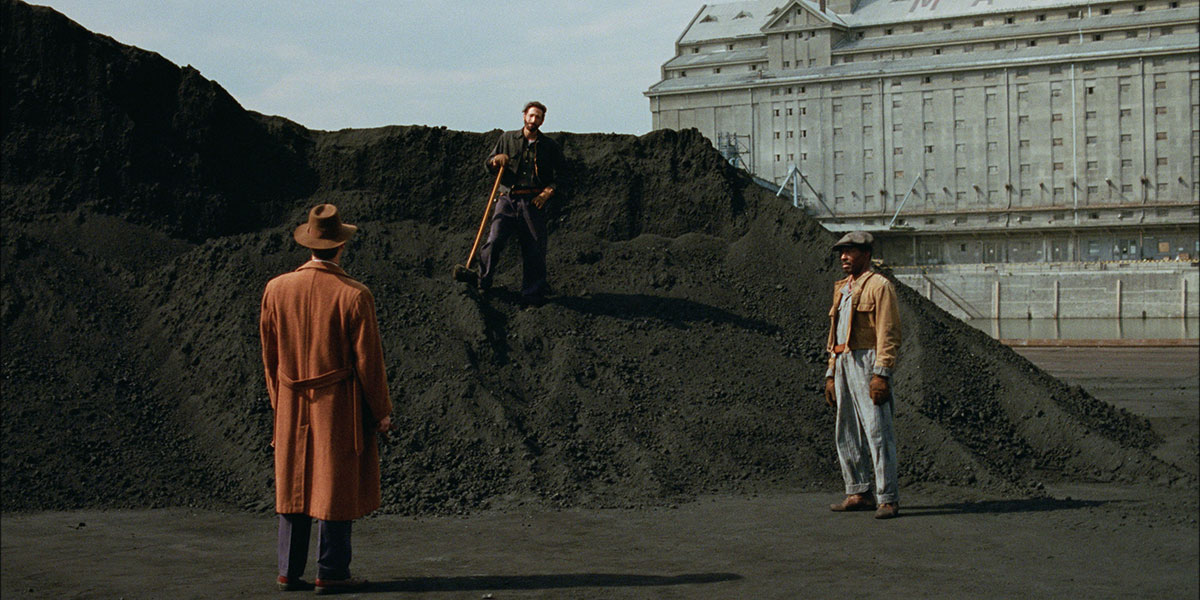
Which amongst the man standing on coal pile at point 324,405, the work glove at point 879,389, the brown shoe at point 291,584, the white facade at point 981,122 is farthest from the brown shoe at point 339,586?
the white facade at point 981,122

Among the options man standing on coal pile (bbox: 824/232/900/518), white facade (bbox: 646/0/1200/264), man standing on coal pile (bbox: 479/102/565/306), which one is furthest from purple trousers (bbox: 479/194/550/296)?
white facade (bbox: 646/0/1200/264)

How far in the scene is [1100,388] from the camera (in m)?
21.2

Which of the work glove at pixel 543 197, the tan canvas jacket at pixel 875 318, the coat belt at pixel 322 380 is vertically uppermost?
the work glove at pixel 543 197

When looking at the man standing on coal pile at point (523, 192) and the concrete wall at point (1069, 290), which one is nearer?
the man standing on coal pile at point (523, 192)

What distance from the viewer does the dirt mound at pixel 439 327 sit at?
979 centimetres

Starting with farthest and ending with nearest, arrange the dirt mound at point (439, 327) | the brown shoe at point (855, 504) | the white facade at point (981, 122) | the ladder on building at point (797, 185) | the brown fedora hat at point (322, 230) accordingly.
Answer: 1. the ladder on building at point (797, 185)
2. the white facade at point (981, 122)
3. the dirt mound at point (439, 327)
4. the brown shoe at point (855, 504)
5. the brown fedora hat at point (322, 230)

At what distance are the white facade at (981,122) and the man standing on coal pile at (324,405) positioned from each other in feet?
235

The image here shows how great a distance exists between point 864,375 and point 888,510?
1007 millimetres

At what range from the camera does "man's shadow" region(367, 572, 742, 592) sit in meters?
6.30

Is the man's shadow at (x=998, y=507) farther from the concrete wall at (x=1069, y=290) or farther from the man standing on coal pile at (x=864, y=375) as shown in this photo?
the concrete wall at (x=1069, y=290)

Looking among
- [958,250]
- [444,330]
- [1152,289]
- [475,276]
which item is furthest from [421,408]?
[958,250]

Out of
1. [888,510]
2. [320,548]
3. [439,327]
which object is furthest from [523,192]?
[320,548]

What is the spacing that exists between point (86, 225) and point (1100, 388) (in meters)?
17.5

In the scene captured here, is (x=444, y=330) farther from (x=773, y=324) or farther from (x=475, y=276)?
(x=773, y=324)
